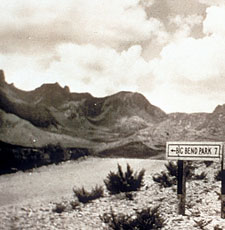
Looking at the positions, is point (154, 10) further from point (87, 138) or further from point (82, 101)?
point (87, 138)

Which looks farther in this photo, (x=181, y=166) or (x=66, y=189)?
(x=66, y=189)

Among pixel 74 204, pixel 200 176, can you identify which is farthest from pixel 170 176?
pixel 74 204

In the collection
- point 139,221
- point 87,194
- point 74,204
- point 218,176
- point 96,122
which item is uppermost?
point 96,122

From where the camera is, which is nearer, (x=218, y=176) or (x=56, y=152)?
(x=218, y=176)

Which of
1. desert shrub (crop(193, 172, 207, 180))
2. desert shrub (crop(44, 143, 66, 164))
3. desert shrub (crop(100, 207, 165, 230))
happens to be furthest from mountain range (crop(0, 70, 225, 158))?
desert shrub (crop(100, 207, 165, 230))

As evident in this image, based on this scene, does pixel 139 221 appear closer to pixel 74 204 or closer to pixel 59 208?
pixel 74 204

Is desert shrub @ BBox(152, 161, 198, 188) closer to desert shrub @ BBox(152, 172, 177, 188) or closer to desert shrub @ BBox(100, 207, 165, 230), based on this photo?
desert shrub @ BBox(152, 172, 177, 188)

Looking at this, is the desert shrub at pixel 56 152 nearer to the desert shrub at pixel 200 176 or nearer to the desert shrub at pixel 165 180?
the desert shrub at pixel 165 180

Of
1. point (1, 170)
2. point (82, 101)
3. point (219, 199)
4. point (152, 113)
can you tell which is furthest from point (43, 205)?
point (219, 199)
